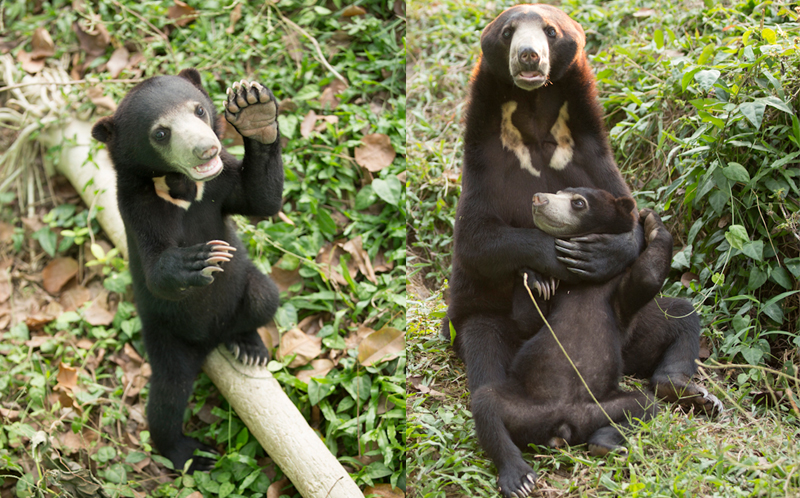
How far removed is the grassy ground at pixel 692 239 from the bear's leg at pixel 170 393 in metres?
1.46

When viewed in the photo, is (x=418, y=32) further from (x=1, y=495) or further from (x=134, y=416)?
(x=1, y=495)

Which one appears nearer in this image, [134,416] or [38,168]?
[134,416]

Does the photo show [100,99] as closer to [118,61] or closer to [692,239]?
[118,61]

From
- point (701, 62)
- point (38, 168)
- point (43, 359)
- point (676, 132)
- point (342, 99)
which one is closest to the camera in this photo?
point (701, 62)

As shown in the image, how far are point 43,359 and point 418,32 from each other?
4.05m

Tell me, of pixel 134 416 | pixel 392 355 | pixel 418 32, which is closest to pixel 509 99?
pixel 392 355

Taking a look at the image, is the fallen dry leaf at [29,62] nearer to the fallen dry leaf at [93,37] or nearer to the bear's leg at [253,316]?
the fallen dry leaf at [93,37]

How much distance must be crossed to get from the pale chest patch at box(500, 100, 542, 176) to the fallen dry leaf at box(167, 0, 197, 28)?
4016mm

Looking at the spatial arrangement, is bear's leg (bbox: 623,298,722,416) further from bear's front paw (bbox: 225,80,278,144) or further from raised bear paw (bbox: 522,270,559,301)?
bear's front paw (bbox: 225,80,278,144)

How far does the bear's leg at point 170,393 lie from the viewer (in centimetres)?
418

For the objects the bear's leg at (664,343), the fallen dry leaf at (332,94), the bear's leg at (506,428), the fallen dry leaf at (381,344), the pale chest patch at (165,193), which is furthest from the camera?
the fallen dry leaf at (332,94)

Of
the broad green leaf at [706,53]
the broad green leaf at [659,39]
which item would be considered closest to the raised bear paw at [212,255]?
the broad green leaf at [706,53]

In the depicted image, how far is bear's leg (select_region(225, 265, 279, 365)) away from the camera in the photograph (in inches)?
170

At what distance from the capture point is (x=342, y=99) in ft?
18.4
